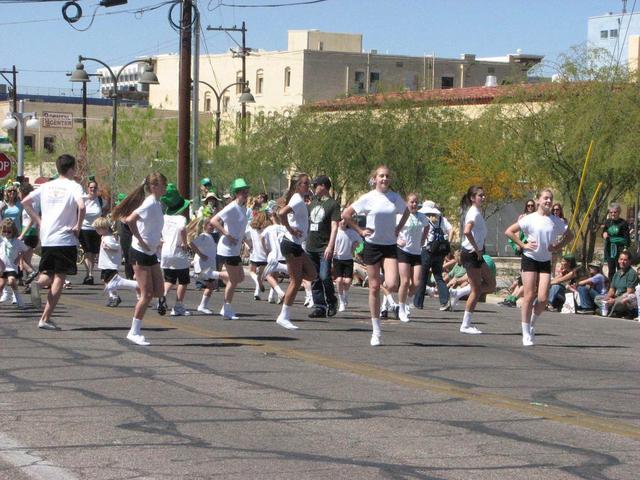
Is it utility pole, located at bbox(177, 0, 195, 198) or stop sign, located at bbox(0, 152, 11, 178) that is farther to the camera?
stop sign, located at bbox(0, 152, 11, 178)

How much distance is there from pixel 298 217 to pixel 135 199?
2.72 metres

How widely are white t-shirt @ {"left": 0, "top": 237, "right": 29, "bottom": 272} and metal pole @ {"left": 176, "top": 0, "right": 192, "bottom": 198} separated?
12.7 meters

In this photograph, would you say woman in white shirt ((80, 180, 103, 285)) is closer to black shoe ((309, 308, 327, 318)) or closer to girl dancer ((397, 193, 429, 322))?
black shoe ((309, 308, 327, 318))

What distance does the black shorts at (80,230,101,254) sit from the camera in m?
21.7

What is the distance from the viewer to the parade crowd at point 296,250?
45.7 feet

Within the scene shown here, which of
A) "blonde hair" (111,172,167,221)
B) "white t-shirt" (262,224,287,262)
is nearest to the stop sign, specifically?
"white t-shirt" (262,224,287,262)

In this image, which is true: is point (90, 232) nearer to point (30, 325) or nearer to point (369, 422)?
point (30, 325)

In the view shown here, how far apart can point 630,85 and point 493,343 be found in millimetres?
17521

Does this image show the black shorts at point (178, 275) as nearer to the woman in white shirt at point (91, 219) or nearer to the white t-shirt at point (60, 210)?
the white t-shirt at point (60, 210)

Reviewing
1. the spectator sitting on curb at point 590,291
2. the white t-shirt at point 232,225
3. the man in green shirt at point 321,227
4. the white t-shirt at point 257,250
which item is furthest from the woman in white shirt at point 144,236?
the spectator sitting on curb at point 590,291

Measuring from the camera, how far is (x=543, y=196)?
14297 mm

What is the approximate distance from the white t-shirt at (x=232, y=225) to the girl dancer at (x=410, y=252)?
2.18m

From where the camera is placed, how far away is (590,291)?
68.1ft

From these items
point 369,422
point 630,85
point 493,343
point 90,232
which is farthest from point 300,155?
point 369,422
